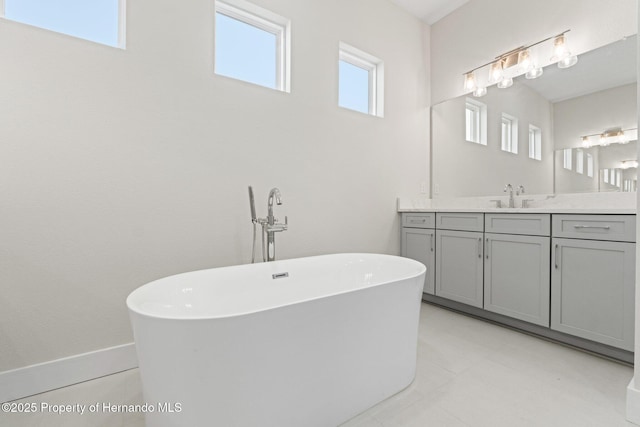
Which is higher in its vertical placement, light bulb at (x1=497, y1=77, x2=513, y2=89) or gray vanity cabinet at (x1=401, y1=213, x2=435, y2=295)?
light bulb at (x1=497, y1=77, x2=513, y2=89)

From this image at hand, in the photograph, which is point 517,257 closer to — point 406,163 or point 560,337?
point 560,337

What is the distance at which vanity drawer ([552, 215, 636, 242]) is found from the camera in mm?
1602

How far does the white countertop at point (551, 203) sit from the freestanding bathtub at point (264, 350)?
1116 millimetres

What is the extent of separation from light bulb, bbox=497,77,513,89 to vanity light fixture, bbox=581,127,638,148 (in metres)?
0.77

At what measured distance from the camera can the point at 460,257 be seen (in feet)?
8.04

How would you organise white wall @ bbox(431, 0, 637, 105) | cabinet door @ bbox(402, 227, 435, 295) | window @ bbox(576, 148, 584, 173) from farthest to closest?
cabinet door @ bbox(402, 227, 435, 295), window @ bbox(576, 148, 584, 173), white wall @ bbox(431, 0, 637, 105)

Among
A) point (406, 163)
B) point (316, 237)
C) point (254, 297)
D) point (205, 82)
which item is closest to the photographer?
point (254, 297)

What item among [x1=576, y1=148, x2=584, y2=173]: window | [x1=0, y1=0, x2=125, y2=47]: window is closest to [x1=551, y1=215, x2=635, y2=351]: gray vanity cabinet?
[x1=576, y1=148, x2=584, y2=173]: window

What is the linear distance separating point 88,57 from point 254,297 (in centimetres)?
158

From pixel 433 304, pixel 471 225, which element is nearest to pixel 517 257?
pixel 471 225

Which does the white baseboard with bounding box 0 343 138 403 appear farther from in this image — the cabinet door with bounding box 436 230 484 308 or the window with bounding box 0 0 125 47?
the cabinet door with bounding box 436 230 484 308

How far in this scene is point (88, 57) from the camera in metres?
1.53

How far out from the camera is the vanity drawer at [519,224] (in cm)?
195

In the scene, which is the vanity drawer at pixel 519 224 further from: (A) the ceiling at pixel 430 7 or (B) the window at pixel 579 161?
(A) the ceiling at pixel 430 7
